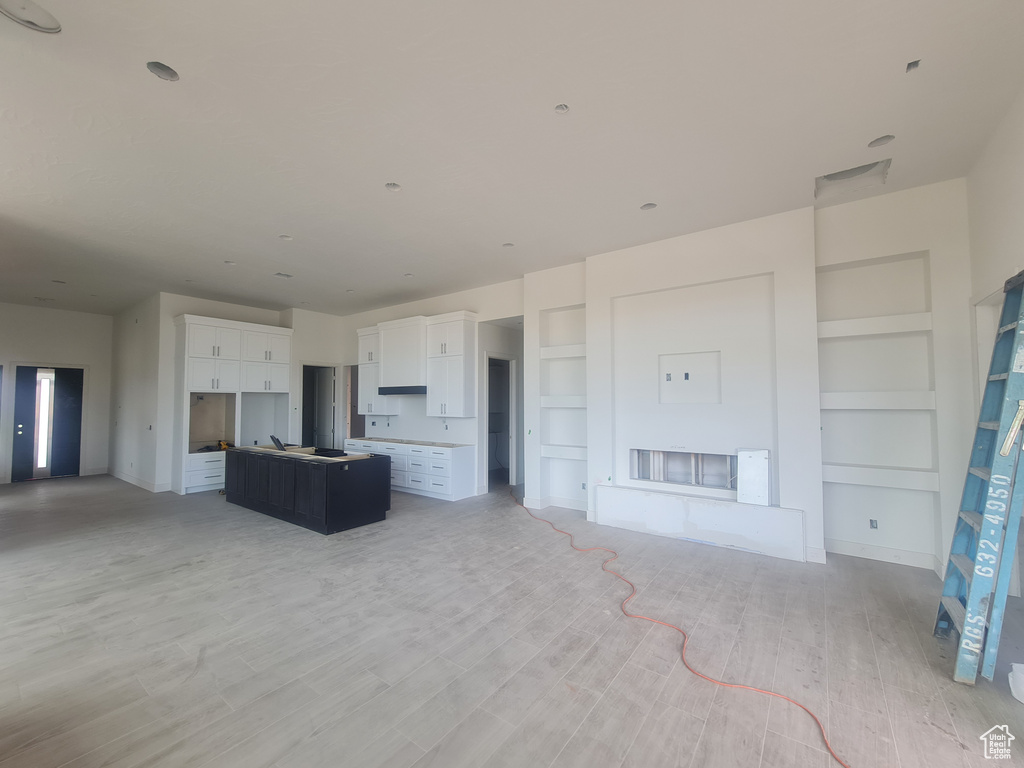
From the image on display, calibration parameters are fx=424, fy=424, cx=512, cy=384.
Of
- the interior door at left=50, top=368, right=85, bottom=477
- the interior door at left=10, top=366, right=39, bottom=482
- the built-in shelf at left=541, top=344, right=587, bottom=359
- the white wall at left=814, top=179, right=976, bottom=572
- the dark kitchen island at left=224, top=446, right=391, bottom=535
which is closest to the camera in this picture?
the white wall at left=814, top=179, right=976, bottom=572

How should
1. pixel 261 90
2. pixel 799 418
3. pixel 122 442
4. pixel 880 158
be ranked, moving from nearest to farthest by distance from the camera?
pixel 261 90 < pixel 880 158 < pixel 799 418 < pixel 122 442

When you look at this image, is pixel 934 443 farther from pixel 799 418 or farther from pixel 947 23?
pixel 947 23

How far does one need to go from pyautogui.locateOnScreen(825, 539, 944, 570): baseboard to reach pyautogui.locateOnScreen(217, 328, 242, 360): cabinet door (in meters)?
8.42

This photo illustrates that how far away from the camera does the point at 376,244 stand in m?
4.76

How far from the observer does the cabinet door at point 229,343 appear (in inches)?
271

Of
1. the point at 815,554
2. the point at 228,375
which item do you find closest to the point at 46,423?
the point at 228,375

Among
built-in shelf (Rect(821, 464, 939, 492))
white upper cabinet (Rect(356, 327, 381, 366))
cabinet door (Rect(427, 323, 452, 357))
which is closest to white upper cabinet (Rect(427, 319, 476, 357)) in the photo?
cabinet door (Rect(427, 323, 452, 357))

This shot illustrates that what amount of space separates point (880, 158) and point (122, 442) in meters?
11.4

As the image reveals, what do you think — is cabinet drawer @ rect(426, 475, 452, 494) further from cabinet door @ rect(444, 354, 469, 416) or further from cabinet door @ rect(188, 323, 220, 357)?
cabinet door @ rect(188, 323, 220, 357)

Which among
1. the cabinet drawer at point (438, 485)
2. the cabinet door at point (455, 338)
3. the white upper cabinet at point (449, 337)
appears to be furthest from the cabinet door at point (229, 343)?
the cabinet drawer at point (438, 485)

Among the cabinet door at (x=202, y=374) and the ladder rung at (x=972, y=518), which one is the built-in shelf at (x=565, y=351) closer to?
the ladder rung at (x=972, y=518)

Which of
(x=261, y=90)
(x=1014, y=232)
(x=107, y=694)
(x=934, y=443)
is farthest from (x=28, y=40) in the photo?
(x=934, y=443)

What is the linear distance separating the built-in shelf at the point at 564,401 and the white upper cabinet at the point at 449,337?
150 cm

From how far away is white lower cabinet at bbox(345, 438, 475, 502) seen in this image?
6.17 m
